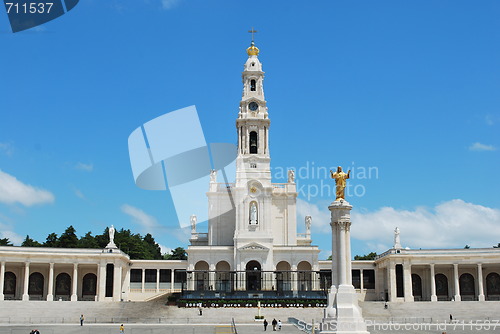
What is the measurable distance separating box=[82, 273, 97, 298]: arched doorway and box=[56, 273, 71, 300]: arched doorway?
6.19ft

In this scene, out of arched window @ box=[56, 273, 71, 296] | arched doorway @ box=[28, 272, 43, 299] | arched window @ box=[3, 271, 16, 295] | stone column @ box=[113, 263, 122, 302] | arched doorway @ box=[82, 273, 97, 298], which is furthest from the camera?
arched doorway @ box=[82, 273, 97, 298]

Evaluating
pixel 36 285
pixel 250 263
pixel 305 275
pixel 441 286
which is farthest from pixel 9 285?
pixel 441 286

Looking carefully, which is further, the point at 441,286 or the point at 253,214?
the point at 441,286

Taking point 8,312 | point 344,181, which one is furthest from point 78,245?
point 344,181

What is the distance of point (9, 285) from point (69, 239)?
26.7 metres

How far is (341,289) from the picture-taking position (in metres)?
38.4

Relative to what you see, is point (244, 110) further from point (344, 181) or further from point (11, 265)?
point (344, 181)

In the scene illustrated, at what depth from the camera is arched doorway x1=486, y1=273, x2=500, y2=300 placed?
80.0 meters

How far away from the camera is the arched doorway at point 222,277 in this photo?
77.2m

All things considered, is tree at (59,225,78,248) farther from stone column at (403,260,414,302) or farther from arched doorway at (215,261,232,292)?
stone column at (403,260,414,302)

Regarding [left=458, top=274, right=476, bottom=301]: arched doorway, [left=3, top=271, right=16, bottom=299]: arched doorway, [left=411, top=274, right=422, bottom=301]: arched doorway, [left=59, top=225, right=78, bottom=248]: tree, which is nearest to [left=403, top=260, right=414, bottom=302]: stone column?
[left=411, top=274, right=422, bottom=301]: arched doorway

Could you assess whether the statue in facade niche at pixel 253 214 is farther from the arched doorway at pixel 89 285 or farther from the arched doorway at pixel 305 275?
the arched doorway at pixel 89 285

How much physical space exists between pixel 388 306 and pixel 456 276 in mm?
13869

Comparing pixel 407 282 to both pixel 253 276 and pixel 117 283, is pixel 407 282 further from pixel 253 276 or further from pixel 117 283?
pixel 117 283
